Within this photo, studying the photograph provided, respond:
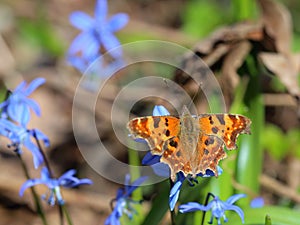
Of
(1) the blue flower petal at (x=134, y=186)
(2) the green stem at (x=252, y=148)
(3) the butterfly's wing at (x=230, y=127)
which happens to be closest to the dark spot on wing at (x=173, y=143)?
(3) the butterfly's wing at (x=230, y=127)

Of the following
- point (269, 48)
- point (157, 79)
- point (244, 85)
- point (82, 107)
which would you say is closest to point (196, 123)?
point (244, 85)

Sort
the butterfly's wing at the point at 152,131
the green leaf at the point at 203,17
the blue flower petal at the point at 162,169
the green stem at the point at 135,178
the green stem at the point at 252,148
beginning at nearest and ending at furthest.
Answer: the butterfly's wing at the point at 152,131, the blue flower petal at the point at 162,169, the green stem at the point at 135,178, the green stem at the point at 252,148, the green leaf at the point at 203,17

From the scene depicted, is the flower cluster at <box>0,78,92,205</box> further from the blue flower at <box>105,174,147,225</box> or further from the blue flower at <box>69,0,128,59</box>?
the blue flower at <box>69,0,128,59</box>

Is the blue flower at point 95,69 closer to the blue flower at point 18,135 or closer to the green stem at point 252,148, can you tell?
the green stem at point 252,148

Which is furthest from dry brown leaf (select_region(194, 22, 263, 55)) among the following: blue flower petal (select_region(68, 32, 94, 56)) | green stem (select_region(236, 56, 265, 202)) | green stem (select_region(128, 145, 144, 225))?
green stem (select_region(128, 145, 144, 225))

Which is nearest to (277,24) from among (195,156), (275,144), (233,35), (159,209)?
(233,35)
